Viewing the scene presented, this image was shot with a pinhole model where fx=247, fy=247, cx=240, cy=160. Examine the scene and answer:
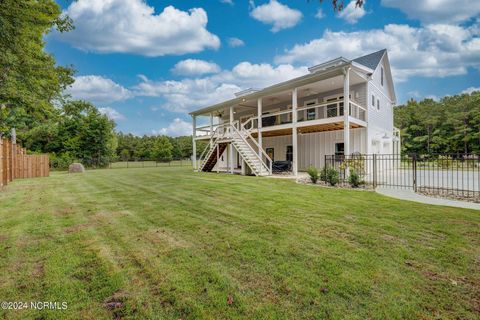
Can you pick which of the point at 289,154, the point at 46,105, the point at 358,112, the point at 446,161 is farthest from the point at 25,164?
the point at 446,161

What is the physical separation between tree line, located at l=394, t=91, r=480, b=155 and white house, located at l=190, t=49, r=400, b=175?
2419 centimetres

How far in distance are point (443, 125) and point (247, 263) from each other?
161ft

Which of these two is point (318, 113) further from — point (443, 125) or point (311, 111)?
point (443, 125)

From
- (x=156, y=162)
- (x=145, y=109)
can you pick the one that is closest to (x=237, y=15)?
(x=145, y=109)

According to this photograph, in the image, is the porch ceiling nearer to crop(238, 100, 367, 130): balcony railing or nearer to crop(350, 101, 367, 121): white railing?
crop(238, 100, 367, 130): balcony railing

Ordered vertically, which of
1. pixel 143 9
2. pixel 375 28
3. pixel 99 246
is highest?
pixel 375 28

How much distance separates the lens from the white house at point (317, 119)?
47.3ft

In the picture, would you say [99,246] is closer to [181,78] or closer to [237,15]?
[237,15]

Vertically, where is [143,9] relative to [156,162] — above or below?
above

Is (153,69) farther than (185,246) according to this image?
Yes

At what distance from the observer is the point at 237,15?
1694 centimetres

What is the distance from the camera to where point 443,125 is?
39.5 metres

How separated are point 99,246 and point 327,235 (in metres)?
3.68

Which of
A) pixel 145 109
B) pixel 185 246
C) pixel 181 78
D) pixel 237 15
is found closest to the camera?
pixel 185 246
